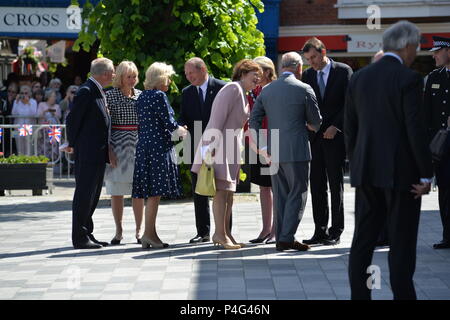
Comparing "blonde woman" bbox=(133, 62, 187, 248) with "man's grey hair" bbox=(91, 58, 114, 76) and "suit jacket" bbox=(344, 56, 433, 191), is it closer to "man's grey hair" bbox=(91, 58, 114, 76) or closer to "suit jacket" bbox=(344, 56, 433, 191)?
"man's grey hair" bbox=(91, 58, 114, 76)

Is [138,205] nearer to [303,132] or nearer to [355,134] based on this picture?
[303,132]

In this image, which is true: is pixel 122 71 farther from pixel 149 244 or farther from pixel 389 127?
pixel 389 127

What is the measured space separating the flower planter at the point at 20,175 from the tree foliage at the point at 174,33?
2.21 m

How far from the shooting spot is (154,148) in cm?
956

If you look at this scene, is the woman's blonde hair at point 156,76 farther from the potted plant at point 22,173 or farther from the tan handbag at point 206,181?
the potted plant at point 22,173

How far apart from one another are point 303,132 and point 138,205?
6.59 feet

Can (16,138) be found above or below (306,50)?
below

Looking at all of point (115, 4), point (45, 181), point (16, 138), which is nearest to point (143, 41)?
point (115, 4)

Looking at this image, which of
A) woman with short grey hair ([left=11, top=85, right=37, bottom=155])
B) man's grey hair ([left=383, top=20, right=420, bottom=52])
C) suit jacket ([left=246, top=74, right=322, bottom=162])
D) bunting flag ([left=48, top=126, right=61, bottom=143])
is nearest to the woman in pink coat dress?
suit jacket ([left=246, top=74, right=322, bottom=162])

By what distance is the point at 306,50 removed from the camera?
964 cm

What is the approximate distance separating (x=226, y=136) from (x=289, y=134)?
67 centimetres

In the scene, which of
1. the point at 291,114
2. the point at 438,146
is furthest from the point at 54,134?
the point at 438,146

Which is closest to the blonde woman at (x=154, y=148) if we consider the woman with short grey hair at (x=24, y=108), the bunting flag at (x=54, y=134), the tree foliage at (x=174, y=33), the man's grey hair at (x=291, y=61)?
the man's grey hair at (x=291, y=61)

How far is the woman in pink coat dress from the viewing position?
931 centimetres
